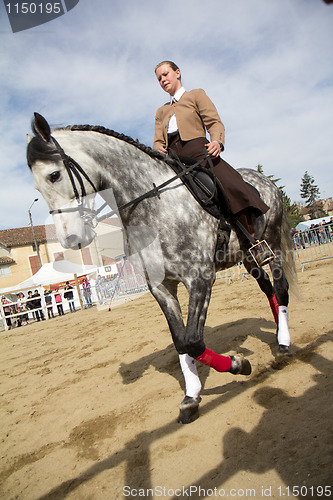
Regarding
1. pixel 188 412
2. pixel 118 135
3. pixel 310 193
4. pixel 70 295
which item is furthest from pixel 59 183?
pixel 310 193

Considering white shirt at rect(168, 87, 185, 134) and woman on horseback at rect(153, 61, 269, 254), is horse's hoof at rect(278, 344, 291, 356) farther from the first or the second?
white shirt at rect(168, 87, 185, 134)

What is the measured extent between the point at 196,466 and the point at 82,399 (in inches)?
99.3

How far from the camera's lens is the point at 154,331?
7.49 meters

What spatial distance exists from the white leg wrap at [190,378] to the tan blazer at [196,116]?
2402mm

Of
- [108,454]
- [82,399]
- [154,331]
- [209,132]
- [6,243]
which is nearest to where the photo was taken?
[108,454]

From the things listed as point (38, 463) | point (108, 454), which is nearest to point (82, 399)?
point (38, 463)

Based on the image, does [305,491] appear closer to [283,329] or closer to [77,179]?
[283,329]

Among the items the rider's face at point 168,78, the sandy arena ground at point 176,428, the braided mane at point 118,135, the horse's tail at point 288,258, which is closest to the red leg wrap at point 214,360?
the sandy arena ground at point 176,428

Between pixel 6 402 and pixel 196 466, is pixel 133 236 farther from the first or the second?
pixel 6 402

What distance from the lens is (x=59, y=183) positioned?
2.61 meters

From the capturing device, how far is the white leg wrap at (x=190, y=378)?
3.12 meters

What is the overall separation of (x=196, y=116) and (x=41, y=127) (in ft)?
5.72

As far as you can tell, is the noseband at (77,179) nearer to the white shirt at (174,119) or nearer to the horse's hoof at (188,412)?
the white shirt at (174,119)

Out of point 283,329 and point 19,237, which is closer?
point 283,329
